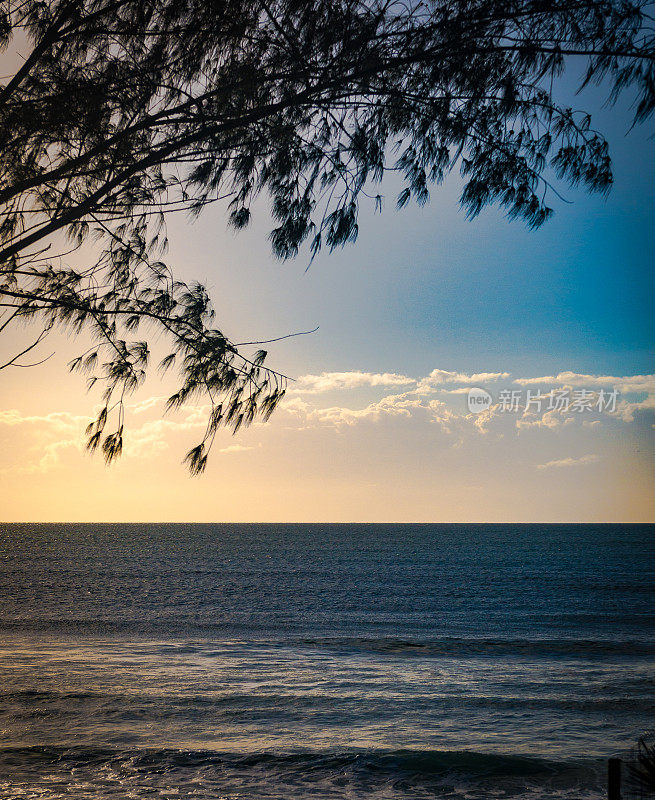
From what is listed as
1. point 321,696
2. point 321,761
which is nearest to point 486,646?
point 321,696

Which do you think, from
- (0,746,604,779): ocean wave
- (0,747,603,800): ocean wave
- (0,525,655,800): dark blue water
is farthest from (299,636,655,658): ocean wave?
(0,747,603,800): ocean wave

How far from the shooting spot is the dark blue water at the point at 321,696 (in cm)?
1051

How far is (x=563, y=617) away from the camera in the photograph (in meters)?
35.1

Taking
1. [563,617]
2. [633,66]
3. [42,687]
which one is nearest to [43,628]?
[42,687]

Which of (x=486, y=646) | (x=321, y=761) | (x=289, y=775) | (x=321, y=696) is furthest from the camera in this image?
(x=486, y=646)

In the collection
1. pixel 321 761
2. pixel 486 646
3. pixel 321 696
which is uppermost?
pixel 321 761

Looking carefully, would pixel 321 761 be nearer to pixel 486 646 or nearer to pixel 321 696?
pixel 321 696

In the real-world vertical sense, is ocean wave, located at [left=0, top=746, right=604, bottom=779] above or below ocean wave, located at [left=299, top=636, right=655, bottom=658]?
above

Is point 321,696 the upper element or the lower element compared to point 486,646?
upper

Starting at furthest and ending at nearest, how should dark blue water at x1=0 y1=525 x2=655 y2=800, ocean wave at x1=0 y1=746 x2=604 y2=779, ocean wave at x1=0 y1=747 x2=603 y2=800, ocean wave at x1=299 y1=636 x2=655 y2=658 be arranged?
1. ocean wave at x1=299 y1=636 x2=655 y2=658
2. ocean wave at x1=0 y1=746 x2=604 y2=779
3. dark blue water at x1=0 y1=525 x2=655 y2=800
4. ocean wave at x1=0 y1=747 x2=603 y2=800

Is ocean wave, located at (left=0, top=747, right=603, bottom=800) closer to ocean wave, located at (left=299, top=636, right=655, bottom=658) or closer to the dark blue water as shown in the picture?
the dark blue water

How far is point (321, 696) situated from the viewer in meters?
16.2

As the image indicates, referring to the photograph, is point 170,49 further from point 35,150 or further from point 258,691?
point 258,691

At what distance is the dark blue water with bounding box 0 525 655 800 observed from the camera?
10.5 m
